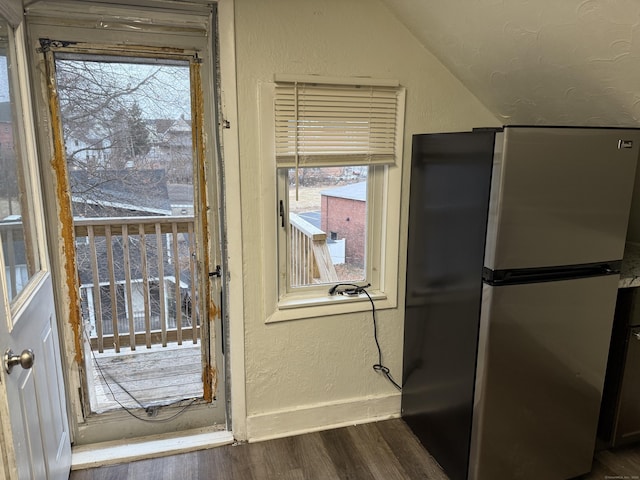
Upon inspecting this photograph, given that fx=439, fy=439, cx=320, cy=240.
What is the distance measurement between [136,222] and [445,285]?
153 cm

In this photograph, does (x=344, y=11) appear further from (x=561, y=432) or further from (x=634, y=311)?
(x=561, y=432)

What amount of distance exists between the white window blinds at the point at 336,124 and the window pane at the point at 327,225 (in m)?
0.15

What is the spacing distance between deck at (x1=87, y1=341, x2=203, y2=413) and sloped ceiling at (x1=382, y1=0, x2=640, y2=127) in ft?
6.78

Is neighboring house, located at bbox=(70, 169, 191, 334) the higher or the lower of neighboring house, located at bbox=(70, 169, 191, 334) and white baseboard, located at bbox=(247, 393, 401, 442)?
the higher

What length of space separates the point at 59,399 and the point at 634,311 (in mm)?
2584

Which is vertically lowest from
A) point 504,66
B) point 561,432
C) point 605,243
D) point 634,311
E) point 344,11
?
point 561,432

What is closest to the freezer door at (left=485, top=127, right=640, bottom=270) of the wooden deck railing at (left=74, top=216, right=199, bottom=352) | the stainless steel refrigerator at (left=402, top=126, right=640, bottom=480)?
the stainless steel refrigerator at (left=402, top=126, right=640, bottom=480)

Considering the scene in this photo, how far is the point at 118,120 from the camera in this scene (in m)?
2.01

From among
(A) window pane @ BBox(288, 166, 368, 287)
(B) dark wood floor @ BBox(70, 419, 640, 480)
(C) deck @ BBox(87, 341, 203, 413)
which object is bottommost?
(B) dark wood floor @ BBox(70, 419, 640, 480)

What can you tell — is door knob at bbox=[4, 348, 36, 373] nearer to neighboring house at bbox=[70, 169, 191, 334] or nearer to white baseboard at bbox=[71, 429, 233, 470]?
neighboring house at bbox=[70, 169, 191, 334]

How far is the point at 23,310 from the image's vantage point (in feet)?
4.82

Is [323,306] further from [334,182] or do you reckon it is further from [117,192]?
[117,192]

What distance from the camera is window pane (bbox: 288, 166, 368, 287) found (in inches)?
88.7

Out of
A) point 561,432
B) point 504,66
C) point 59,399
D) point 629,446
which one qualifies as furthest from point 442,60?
point 59,399
